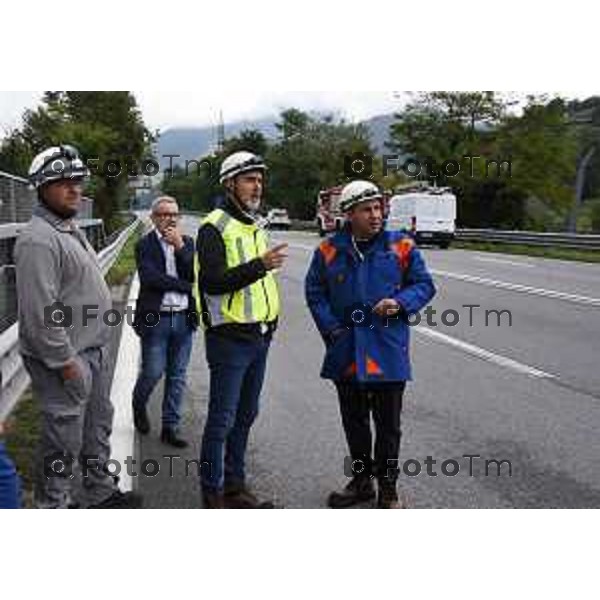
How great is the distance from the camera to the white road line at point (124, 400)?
5.63m

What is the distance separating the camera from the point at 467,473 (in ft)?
18.2

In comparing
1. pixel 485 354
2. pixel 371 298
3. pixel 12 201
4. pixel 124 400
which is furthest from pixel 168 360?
pixel 485 354

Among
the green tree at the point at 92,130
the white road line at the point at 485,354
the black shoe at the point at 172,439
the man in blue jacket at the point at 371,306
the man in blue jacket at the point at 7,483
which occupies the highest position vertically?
the green tree at the point at 92,130

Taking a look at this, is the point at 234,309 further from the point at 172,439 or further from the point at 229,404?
the point at 172,439

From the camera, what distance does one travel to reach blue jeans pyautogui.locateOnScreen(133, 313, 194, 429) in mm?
6160

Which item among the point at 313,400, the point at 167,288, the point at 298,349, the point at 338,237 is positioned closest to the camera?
the point at 338,237

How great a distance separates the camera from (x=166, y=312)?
20.0 feet

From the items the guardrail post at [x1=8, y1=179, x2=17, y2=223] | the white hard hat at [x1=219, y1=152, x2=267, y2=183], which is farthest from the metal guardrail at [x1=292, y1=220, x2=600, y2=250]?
the white hard hat at [x1=219, y1=152, x2=267, y2=183]

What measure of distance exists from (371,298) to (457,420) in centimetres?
236

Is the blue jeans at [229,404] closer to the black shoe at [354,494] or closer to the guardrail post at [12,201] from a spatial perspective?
the black shoe at [354,494]

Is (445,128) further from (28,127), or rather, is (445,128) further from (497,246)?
(28,127)

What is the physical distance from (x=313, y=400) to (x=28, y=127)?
3.22 m

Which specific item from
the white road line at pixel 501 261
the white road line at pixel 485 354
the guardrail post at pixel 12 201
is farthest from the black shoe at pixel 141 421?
the white road line at pixel 501 261

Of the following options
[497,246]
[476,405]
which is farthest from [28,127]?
[497,246]
